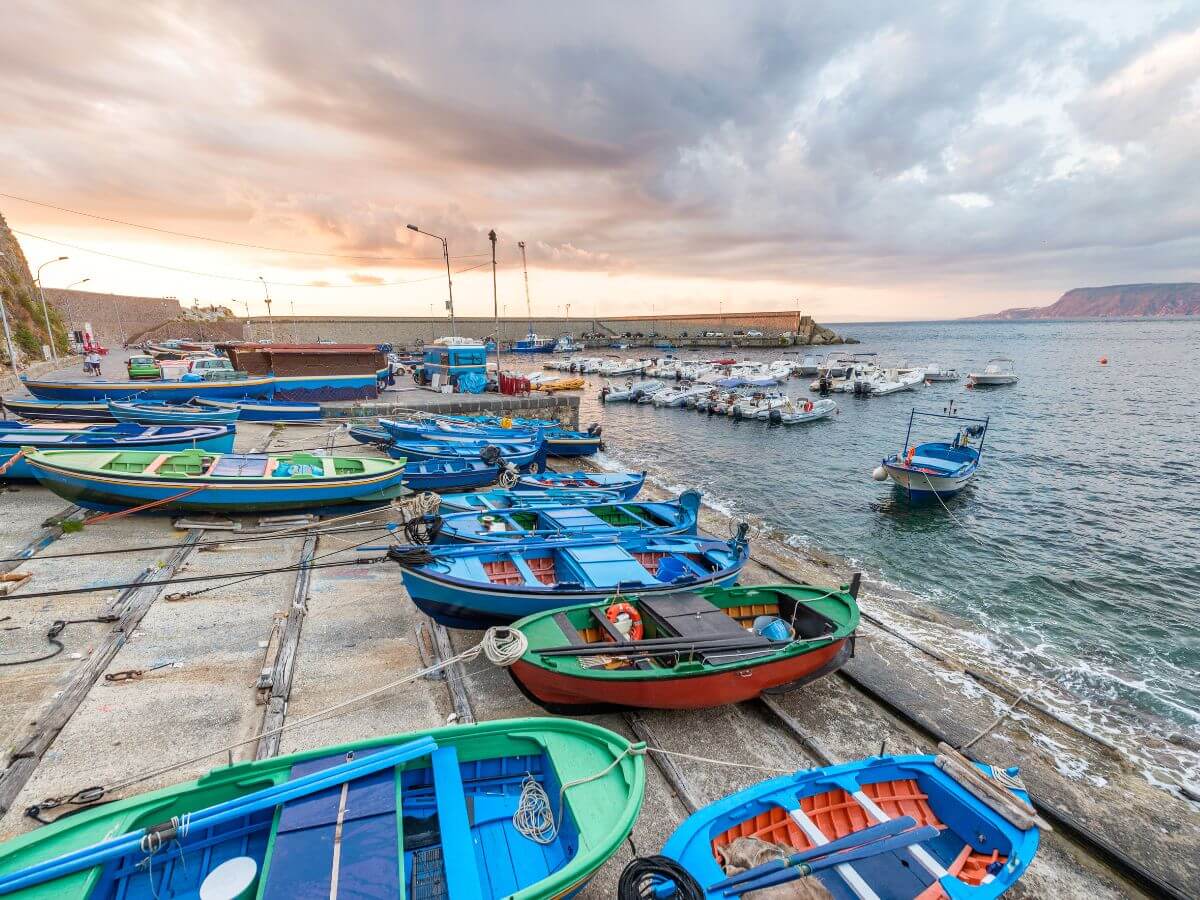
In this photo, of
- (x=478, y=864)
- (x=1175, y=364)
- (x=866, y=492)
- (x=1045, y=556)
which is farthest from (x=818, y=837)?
(x=1175, y=364)

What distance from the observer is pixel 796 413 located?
1638 inches

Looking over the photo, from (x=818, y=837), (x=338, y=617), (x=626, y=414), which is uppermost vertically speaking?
(x=818, y=837)

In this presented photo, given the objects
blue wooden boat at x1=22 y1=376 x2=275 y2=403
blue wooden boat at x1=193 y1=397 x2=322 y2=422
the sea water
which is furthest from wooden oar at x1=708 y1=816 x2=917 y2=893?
blue wooden boat at x1=22 y1=376 x2=275 y2=403

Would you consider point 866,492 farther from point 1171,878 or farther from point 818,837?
point 818,837

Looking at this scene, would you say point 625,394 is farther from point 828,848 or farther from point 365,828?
point 365,828

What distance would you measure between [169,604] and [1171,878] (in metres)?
16.4

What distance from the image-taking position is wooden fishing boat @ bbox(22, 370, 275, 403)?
27.7 m

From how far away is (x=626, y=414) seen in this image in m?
47.7

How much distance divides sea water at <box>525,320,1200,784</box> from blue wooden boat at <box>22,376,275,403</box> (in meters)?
22.6

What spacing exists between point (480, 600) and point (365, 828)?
4858mm

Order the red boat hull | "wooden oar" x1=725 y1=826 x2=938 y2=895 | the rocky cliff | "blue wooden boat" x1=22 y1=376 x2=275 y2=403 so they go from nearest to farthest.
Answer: "wooden oar" x1=725 y1=826 x2=938 y2=895, the red boat hull, "blue wooden boat" x1=22 y1=376 x2=275 y2=403, the rocky cliff

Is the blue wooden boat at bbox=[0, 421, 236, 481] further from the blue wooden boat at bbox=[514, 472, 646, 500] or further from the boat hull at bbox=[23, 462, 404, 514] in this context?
the blue wooden boat at bbox=[514, 472, 646, 500]

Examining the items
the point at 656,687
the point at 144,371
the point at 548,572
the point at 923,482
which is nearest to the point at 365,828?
the point at 656,687

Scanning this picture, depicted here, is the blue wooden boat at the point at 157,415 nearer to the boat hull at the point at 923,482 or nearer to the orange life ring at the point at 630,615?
the orange life ring at the point at 630,615
